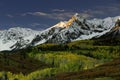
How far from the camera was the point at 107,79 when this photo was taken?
11869cm

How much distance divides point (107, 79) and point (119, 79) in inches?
251

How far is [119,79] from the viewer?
371 feet
